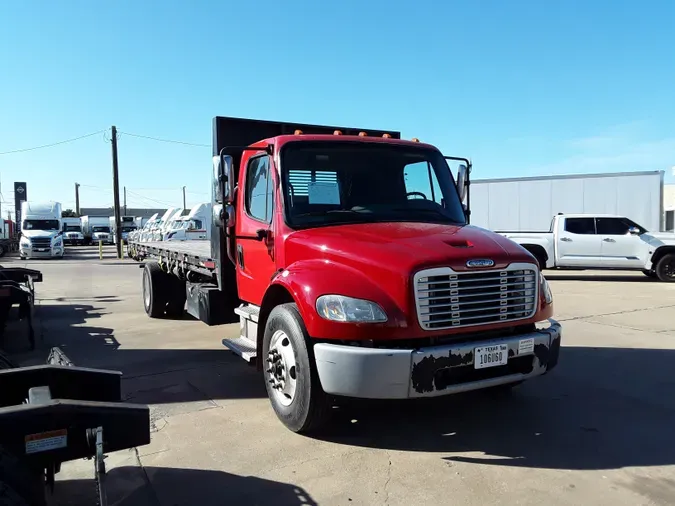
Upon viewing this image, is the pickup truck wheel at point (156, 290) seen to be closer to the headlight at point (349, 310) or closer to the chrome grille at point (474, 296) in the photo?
the headlight at point (349, 310)

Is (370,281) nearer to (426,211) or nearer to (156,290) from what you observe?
(426,211)

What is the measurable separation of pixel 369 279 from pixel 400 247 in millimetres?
345

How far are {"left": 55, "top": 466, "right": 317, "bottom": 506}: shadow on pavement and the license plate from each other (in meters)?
1.45

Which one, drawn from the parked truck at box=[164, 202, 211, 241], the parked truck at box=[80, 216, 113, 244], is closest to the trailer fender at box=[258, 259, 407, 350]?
the parked truck at box=[164, 202, 211, 241]

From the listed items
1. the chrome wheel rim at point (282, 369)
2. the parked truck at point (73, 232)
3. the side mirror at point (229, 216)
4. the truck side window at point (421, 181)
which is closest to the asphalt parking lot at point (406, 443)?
the chrome wheel rim at point (282, 369)

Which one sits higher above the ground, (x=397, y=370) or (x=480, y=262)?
(x=480, y=262)

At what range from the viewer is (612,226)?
15.2 m

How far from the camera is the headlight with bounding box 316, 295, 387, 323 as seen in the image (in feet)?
11.8

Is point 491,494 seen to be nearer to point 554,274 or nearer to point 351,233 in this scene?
point 351,233

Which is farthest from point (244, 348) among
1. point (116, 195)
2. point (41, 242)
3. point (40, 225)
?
point (40, 225)

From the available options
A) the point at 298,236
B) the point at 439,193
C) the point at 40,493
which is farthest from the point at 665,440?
the point at 40,493

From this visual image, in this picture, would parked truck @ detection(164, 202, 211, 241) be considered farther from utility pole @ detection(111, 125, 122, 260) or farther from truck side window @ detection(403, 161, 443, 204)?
truck side window @ detection(403, 161, 443, 204)

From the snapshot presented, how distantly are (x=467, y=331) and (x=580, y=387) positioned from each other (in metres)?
2.27

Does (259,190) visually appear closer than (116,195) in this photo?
Yes
